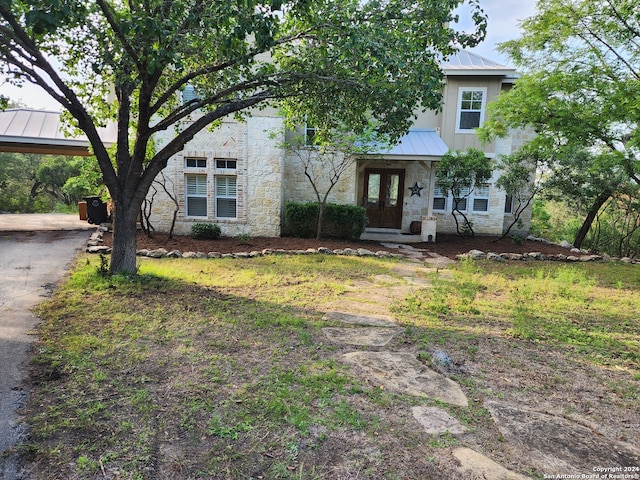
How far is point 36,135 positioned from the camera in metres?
10.7

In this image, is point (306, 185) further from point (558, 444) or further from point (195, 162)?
point (558, 444)

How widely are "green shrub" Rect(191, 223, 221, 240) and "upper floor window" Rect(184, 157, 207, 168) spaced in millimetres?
1778

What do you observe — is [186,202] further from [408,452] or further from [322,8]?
[408,452]

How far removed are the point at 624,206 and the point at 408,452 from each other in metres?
13.0

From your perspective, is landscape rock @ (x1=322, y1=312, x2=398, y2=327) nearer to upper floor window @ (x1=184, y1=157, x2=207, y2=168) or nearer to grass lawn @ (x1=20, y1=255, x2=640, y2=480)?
grass lawn @ (x1=20, y1=255, x2=640, y2=480)

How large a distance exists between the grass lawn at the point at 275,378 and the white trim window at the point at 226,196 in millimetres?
5522

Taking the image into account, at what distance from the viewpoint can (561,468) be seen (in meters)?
2.10

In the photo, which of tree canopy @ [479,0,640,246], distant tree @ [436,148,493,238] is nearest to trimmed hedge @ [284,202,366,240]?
distant tree @ [436,148,493,238]

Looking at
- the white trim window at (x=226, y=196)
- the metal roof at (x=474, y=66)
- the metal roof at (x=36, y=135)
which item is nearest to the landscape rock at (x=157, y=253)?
the white trim window at (x=226, y=196)

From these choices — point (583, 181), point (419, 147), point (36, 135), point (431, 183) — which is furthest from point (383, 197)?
point (36, 135)

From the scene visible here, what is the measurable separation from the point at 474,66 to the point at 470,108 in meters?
1.38

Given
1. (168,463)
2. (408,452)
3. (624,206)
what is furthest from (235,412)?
(624,206)

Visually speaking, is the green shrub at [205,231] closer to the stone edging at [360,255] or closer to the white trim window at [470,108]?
the stone edging at [360,255]

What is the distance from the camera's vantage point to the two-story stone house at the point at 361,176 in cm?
1103
